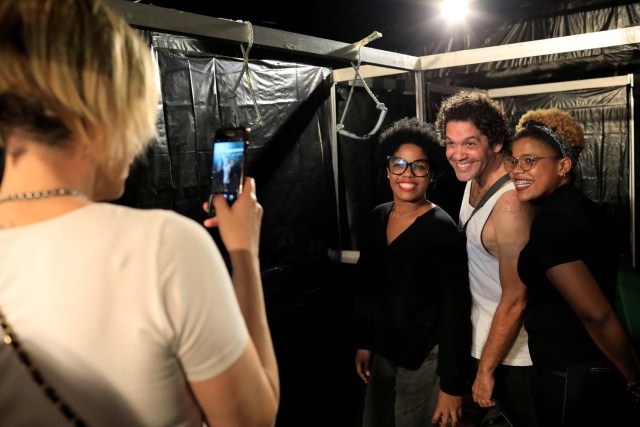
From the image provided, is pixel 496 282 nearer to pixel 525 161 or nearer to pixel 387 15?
pixel 525 161

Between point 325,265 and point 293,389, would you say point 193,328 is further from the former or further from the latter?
point 325,265

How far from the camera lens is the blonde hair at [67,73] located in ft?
2.17

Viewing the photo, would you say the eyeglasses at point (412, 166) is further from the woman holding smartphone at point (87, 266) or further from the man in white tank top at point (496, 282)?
the woman holding smartphone at point (87, 266)

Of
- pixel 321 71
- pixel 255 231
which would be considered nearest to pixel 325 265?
pixel 321 71

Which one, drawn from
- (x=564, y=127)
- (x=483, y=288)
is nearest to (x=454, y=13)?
(x=564, y=127)

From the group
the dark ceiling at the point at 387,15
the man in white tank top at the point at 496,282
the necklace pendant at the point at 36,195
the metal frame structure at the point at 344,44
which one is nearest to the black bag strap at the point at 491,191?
the man in white tank top at the point at 496,282

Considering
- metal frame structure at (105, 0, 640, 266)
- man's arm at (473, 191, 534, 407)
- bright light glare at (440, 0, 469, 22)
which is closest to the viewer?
metal frame structure at (105, 0, 640, 266)

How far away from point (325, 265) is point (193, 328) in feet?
7.77

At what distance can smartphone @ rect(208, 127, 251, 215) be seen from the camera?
101 centimetres

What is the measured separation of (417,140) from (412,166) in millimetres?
160

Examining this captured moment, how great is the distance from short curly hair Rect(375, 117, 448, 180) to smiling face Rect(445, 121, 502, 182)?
2.9 inches

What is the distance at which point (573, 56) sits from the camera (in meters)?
2.74

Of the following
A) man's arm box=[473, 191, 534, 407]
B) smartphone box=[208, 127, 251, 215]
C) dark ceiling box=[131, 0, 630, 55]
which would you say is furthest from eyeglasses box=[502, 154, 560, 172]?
dark ceiling box=[131, 0, 630, 55]

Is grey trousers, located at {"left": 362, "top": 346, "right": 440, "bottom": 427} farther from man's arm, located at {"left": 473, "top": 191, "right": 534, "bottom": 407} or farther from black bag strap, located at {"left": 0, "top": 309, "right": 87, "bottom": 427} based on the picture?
black bag strap, located at {"left": 0, "top": 309, "right": 87, "bottom": 427}
